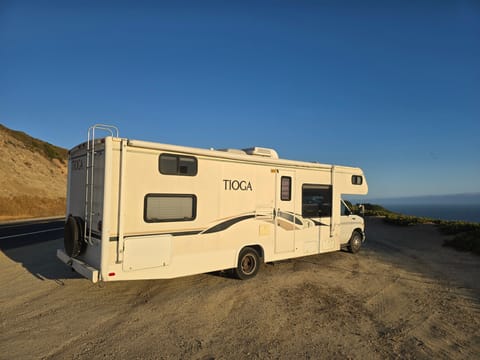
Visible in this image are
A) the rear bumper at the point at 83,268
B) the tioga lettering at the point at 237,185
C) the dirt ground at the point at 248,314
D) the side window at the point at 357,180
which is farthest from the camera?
the side window at the point at 357,180

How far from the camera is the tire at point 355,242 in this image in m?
10.6

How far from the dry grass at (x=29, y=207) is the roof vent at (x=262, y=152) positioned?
845 inches

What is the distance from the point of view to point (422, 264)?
964cm

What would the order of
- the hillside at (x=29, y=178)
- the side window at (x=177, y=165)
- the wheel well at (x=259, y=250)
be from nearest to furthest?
the side window at (x=177, y=165) → the wheel well at (x=259, y=250) → the hillside at (x=29, y=178)

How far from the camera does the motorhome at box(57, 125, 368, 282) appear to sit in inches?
216

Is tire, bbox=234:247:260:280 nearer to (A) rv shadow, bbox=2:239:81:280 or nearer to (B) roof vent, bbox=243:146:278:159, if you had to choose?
(B) roof vent, bbox=243:146:278:159

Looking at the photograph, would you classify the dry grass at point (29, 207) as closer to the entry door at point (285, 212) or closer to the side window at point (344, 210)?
the entry door at point (285, 212)

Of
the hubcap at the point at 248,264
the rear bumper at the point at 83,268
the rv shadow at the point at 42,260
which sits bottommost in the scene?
the rv shadow at the point at 42,260

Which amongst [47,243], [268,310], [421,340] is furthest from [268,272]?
[47,243]

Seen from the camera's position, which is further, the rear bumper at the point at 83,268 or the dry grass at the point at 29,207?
the dry grass at the point at 29,207

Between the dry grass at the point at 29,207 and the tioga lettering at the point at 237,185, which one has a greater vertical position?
the tioga lettering at the point at 237,185

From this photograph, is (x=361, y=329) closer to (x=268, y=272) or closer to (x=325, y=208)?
(x=268, y=272)

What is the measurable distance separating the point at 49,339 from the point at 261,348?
9.38ft

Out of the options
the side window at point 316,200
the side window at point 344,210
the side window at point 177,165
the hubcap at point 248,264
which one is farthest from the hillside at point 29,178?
the side window at point 344,210
